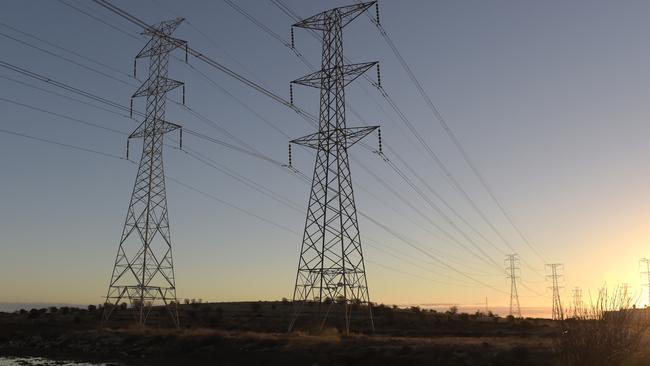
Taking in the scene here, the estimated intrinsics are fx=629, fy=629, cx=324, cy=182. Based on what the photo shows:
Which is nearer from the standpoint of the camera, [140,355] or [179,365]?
[179,365]

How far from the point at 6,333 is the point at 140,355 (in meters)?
32.5

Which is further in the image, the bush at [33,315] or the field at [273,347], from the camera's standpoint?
the bush at [33,315]

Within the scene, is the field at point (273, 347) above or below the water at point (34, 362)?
above

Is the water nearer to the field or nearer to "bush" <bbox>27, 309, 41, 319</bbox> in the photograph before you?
the field

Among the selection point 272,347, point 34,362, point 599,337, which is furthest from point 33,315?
point 599,337

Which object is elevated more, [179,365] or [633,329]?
[633,329]

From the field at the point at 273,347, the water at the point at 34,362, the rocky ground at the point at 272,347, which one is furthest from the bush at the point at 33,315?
the water at the point at 34,362

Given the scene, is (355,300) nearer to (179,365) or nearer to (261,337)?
(261,337)

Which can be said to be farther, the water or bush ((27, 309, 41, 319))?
bush ((27, 309, 41, 319))

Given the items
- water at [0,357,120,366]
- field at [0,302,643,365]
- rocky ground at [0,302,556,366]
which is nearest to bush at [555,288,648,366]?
field at [0,302,643,365]

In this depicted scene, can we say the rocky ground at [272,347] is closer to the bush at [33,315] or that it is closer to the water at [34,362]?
the water at [34,362]

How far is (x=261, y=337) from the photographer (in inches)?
2128

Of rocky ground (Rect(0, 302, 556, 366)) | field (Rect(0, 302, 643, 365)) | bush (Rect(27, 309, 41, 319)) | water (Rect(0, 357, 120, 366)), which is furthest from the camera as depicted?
bush (Rect(27, 309, 41, 319))

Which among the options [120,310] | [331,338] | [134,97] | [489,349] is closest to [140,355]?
[331,338]
